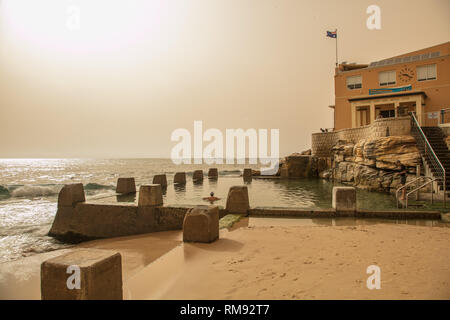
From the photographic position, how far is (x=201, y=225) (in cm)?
627

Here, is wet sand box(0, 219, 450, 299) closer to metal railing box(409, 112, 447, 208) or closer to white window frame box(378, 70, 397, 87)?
metal railing box(409, 112, 447, 208)

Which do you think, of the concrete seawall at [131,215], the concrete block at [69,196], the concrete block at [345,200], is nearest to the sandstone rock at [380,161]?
the concrete seawall at [131,215]

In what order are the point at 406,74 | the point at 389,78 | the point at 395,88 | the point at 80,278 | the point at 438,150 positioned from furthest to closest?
the point at 389,78 < the point at 395,88 < the point at 406,74 < the point at 438,150 < the point at 80,278

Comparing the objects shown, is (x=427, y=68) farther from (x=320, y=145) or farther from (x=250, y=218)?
(x=250, y=218)

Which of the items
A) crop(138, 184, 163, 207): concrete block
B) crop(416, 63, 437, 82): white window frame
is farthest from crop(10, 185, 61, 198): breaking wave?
crop(416, 63, 437, 82): white window frame

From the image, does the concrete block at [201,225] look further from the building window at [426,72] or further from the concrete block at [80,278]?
the building window at [426,72]

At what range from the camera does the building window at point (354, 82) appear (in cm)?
2911

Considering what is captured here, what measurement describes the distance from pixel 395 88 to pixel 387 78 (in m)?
1.43

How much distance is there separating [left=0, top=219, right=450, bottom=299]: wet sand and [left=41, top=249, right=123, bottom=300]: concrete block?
2.48ft

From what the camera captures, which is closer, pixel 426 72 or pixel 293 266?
pixel 293 266

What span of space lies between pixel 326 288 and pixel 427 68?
29361 millimetres

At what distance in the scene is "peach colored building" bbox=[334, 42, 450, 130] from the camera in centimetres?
2472

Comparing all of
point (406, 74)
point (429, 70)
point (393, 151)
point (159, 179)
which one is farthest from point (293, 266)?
point (429, 70)

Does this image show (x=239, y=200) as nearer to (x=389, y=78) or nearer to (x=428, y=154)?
(x=428, y=154)
